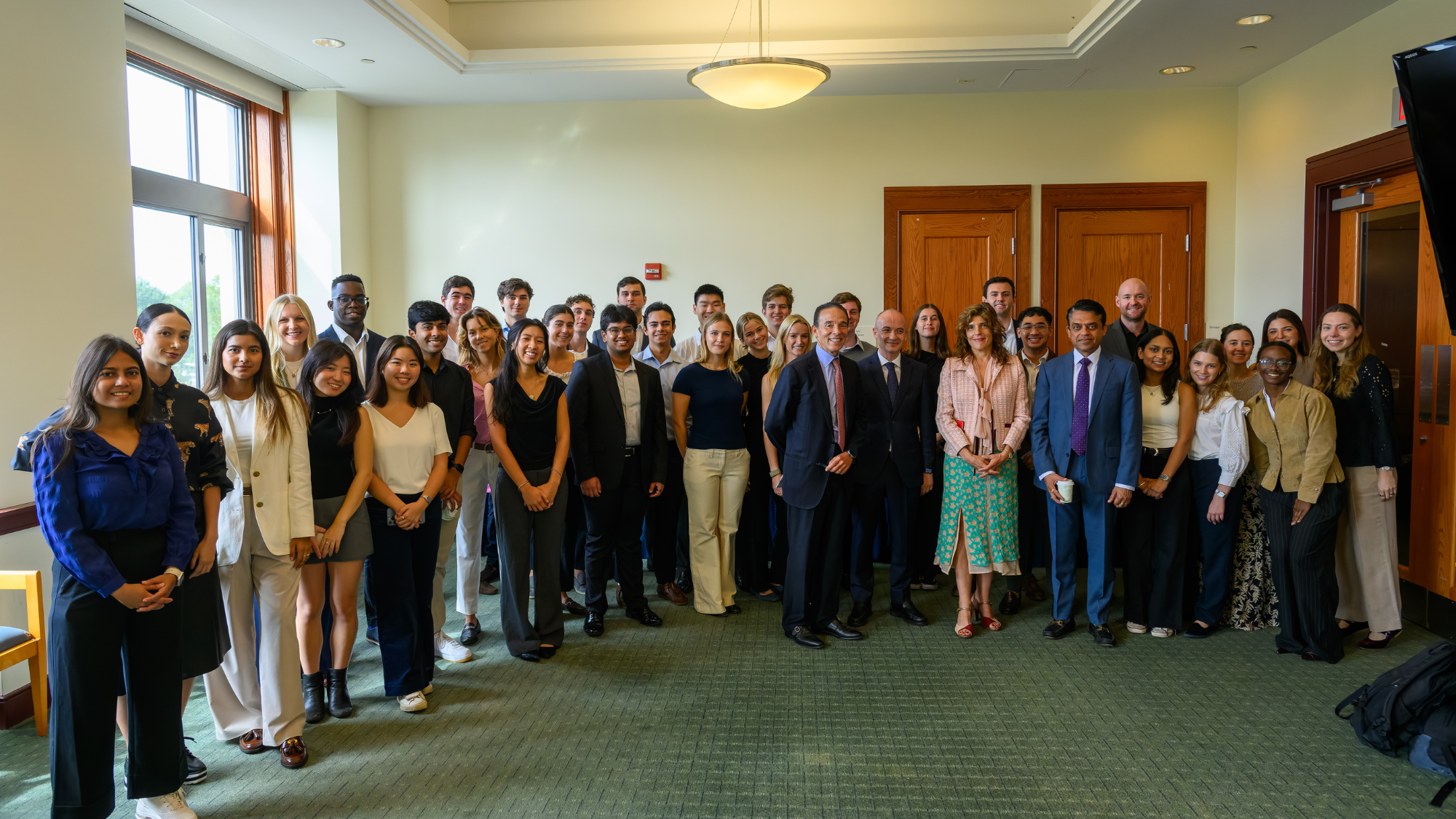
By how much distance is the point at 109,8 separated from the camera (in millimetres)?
4184

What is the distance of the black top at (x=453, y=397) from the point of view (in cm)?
400

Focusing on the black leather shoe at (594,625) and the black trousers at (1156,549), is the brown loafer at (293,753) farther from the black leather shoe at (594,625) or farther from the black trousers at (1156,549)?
the black trousers at (1156,549)

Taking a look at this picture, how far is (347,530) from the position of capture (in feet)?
11.2

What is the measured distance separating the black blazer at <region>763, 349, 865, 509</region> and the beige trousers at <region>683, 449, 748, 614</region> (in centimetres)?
40

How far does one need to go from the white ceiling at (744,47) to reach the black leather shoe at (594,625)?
3.94 m

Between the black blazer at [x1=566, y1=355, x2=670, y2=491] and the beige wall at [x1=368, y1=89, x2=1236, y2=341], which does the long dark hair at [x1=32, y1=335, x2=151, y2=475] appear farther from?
the beige wall at [x1=368, y1=89, x2=1236, y2=341]

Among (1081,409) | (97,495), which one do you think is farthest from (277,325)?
(1081,409)

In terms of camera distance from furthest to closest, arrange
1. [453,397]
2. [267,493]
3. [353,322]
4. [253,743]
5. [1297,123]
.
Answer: [1297,123], [353,322], [453,397], [253,743], [267,493]

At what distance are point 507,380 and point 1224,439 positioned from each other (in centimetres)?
366

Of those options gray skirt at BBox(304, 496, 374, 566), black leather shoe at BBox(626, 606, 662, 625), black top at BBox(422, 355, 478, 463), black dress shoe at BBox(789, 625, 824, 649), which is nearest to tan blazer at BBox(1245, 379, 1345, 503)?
black dress shoe at BBox(789, 625, 824, 649)

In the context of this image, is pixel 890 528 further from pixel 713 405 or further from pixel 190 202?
pixel 190 202

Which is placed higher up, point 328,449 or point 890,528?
point 328,449

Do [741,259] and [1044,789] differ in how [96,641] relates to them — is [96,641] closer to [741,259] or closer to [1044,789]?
[1044,789]

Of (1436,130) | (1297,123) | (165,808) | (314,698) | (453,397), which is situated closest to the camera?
(1436,130)
